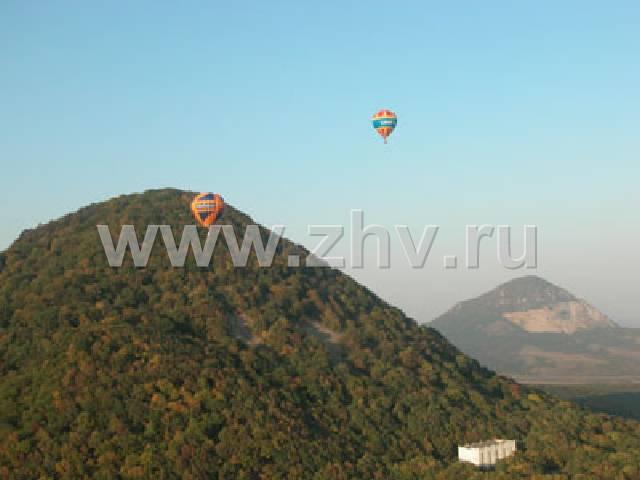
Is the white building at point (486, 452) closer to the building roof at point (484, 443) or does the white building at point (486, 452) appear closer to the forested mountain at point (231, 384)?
the building roof at point (484, 443)

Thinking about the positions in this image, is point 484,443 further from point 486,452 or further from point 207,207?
point 207,207

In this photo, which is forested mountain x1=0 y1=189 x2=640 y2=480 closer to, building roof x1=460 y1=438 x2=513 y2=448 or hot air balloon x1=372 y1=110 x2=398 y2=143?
building roof x1=460 y1=438 x2=513 y2=448

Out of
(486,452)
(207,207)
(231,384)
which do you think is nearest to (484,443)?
(486,452)

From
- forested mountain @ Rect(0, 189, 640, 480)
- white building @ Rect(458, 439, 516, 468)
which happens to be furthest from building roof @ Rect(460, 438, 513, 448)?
forested mountain @ Rect(0, 189, 640, 480)

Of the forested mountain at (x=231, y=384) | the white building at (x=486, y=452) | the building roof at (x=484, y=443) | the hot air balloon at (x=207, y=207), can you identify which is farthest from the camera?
the hot air balloon at (x=207, y=207)

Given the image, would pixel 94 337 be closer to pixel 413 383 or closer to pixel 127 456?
pixel 127 456

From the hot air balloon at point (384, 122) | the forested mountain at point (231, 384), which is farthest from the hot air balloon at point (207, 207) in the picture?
the hot air balloon at point (384, 122)

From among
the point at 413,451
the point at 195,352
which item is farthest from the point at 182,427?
the point at 413,451
